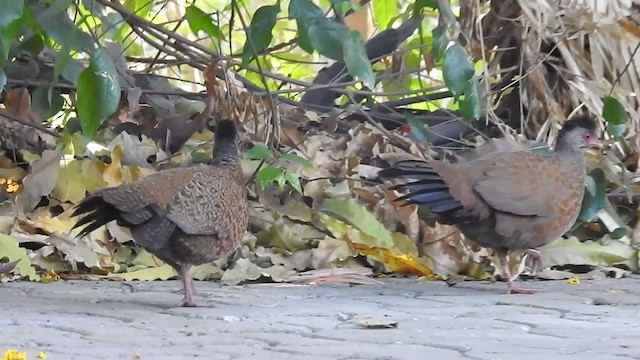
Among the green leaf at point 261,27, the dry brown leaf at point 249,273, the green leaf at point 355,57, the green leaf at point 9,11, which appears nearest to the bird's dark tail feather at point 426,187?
the dry brown leaf at point 249,273

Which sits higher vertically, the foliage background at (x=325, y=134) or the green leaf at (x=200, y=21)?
the green leaf at (x=200, y=21)

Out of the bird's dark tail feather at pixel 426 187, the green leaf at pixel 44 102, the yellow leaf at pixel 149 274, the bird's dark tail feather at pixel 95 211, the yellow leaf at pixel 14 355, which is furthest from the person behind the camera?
the green leaf at pixel 44 102

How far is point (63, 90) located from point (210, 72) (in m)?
1.12

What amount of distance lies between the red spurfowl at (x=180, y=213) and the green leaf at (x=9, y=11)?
2.81 feet

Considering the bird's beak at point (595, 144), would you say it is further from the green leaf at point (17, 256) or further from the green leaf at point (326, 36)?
the green leaf at point (17, 256)

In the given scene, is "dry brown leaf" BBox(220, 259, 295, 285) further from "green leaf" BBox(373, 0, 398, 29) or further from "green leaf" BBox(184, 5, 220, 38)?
"green leaf" BBox(373, 0, 398, 29)

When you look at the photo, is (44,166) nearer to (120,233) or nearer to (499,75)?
(120,233)

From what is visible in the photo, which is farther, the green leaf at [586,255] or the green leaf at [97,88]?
the green leaf at [586,255]

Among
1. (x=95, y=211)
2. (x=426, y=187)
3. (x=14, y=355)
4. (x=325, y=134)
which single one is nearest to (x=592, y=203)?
(x=426, y=187)

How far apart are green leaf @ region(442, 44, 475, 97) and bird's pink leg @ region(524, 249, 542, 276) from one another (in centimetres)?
147

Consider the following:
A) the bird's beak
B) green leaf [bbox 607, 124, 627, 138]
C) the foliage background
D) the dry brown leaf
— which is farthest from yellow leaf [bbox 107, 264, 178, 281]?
green leaf [bbox 607, 124, 627, 138]

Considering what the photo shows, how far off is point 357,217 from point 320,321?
6.46ft

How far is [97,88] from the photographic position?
3451 millimetres

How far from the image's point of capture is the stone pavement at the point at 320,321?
9.75 feet
